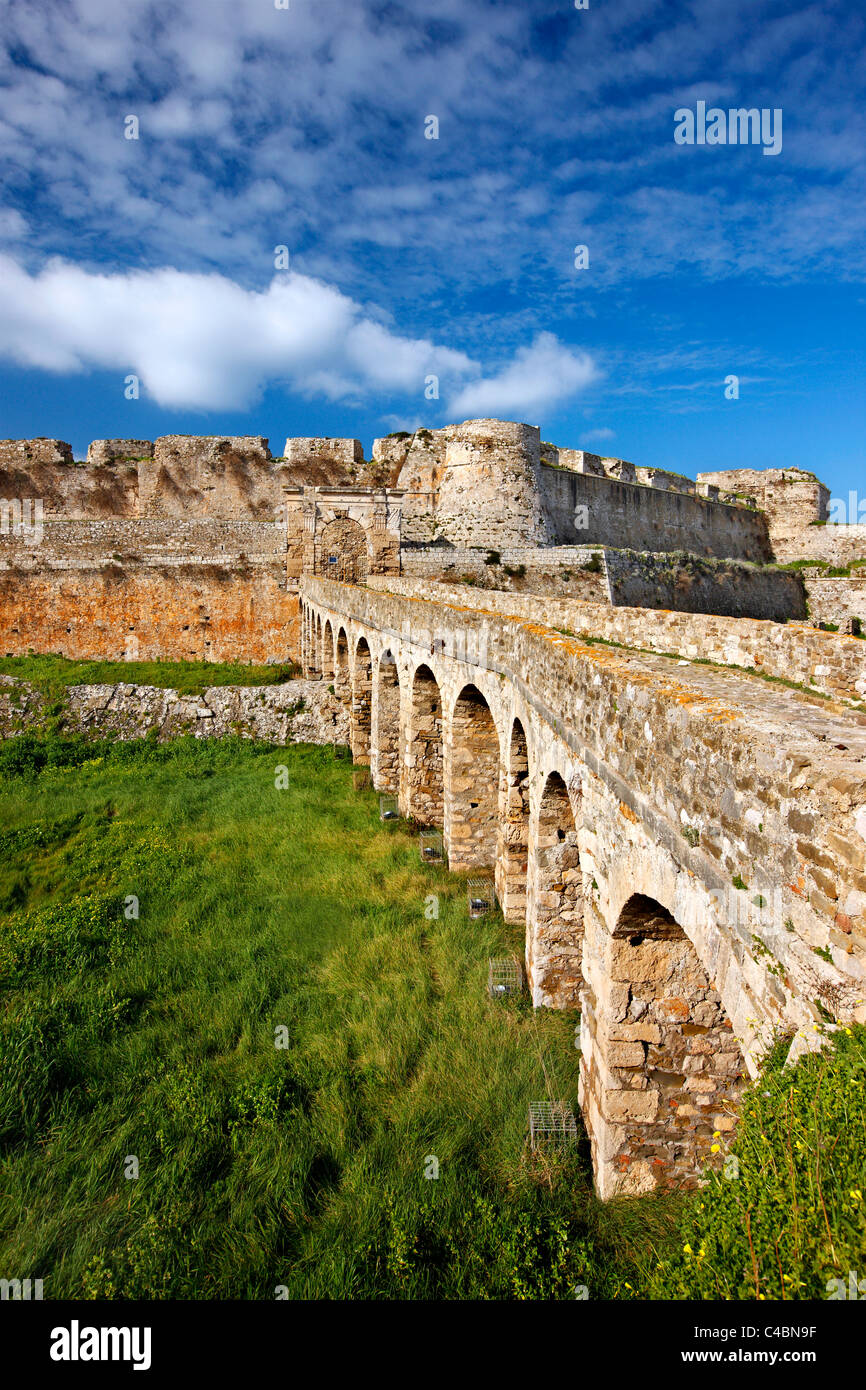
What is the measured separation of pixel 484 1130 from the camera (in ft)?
17.9

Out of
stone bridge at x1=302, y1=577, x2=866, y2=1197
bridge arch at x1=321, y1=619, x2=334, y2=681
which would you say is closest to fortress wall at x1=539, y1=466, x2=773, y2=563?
bridge arch at x1=321, y1=619, x2=334, y2=681

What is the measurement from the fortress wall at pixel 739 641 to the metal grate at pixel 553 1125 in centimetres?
387

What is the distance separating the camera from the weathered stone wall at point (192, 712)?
1975cm

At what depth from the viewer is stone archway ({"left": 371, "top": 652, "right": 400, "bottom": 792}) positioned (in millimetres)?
14883

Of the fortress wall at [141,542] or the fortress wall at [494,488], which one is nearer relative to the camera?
the fortress wall at [141,542]

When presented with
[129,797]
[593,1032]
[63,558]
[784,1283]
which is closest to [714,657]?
[593,1032]

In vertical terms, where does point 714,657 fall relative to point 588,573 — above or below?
below

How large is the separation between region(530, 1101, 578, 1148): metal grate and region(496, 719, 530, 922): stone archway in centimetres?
306

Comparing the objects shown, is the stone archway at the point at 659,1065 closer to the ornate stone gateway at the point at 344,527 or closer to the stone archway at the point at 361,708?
the stone archway at the point at 361,708

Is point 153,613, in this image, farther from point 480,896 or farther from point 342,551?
point 480,896

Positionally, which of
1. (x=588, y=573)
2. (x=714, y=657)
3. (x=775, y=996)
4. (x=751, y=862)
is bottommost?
(x=775, y=996)

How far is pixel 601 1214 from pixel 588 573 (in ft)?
74.1

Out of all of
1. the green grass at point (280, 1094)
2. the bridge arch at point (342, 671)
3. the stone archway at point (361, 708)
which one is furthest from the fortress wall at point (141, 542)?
the green grass at point (280, 1094)
